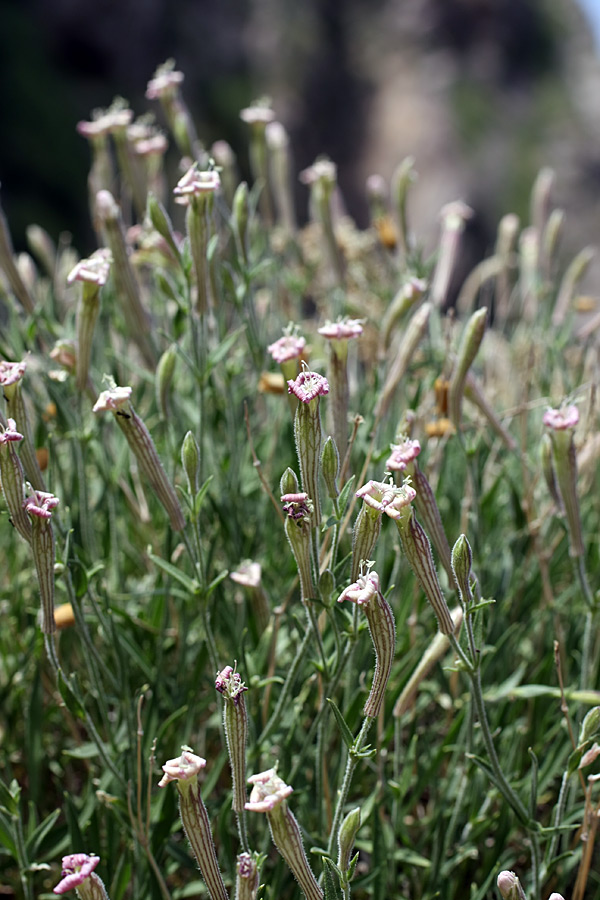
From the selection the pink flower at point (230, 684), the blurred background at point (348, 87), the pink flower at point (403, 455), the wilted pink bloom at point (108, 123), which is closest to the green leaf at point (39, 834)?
the pink flower at point (230, 684)

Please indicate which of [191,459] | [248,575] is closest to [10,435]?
[191,459]

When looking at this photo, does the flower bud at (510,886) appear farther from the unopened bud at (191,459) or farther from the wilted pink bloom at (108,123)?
the wilted pink bloom at (108,123)

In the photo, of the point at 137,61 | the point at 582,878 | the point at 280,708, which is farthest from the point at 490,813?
the point at 137,61

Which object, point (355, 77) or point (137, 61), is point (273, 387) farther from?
point (355, 77)

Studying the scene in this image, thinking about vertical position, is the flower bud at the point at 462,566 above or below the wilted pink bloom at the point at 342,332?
below

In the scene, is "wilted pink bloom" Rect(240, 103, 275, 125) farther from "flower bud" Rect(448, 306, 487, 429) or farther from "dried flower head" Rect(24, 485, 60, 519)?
"dried flower head" Rect(24, 485, 60, 519)

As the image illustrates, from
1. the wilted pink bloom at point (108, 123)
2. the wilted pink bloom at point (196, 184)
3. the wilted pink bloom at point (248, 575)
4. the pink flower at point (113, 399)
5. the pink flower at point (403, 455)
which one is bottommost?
the wilted pink bloom at point (248, 575)

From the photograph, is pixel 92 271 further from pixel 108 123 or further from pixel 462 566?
pixel 462 566
